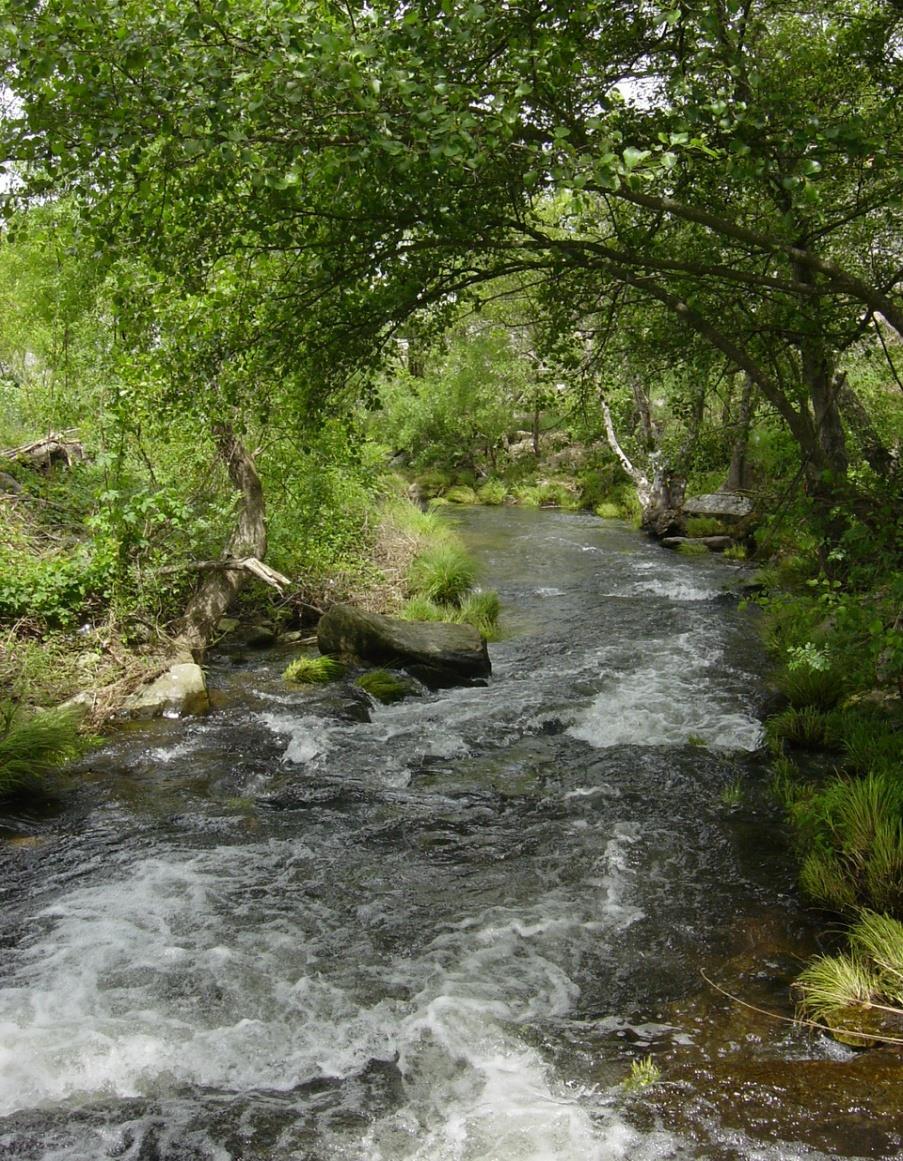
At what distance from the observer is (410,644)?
39.8 feet

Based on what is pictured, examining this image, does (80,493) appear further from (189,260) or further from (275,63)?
(275,63)

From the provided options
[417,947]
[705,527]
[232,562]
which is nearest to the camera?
[417,947]

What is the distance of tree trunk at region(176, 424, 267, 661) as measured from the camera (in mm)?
12242

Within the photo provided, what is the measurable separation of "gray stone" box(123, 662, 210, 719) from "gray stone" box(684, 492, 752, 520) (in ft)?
52.8

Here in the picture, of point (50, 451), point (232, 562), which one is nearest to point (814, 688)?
point (232, 562)

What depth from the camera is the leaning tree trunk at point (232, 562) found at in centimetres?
1229

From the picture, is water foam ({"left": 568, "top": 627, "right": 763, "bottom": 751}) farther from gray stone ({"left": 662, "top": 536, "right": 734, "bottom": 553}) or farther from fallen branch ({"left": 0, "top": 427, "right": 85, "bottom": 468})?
fallen branch ({"left": 0, "top": 427, "right": 85, "bottom": 468})

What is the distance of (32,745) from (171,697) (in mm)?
2100

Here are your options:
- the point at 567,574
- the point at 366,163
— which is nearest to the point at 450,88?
the point at 366,163

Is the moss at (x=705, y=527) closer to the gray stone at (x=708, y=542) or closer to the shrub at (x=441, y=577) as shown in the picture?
the gray stone at (x=708, y=542)

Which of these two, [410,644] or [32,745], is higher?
[410,644]

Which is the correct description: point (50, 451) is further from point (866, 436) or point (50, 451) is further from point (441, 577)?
point (866, 436)

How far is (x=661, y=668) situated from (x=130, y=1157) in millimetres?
9219

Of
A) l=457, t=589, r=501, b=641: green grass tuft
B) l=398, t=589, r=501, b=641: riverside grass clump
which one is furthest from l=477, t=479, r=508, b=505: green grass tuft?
l=398, t=589, r=501, b=641: riverside grass clump
